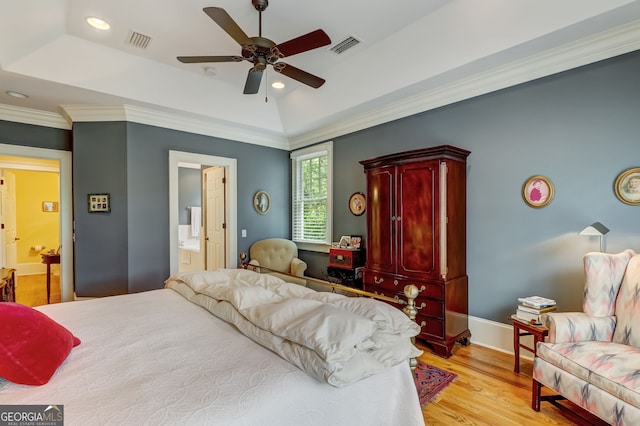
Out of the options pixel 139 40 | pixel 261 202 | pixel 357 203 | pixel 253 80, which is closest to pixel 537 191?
pixel 357 203

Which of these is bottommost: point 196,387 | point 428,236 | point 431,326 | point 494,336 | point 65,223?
point 494,336

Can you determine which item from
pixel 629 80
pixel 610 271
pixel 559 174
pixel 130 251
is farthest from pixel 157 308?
pixel 629 80

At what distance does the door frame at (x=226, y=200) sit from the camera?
4.19 m

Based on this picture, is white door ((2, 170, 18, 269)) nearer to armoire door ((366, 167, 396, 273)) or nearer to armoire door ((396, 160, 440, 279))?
armoire door ((366, 167, 396, 273))

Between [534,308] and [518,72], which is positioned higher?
[518,72]

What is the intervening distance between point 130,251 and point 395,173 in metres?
3.47

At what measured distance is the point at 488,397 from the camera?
225 centimetres

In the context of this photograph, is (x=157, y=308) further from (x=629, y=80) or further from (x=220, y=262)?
(x=629, y=80)

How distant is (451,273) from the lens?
300cm

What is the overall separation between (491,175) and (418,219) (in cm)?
88

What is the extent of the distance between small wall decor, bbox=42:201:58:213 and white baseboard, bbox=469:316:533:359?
363 inches

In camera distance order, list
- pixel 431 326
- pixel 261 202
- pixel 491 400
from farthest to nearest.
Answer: pixel 261 202, pixel 431 326, pixel 491 400

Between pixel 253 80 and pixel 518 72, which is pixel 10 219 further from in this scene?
pixel 518 72

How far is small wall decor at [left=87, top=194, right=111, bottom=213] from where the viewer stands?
12.6 ft
